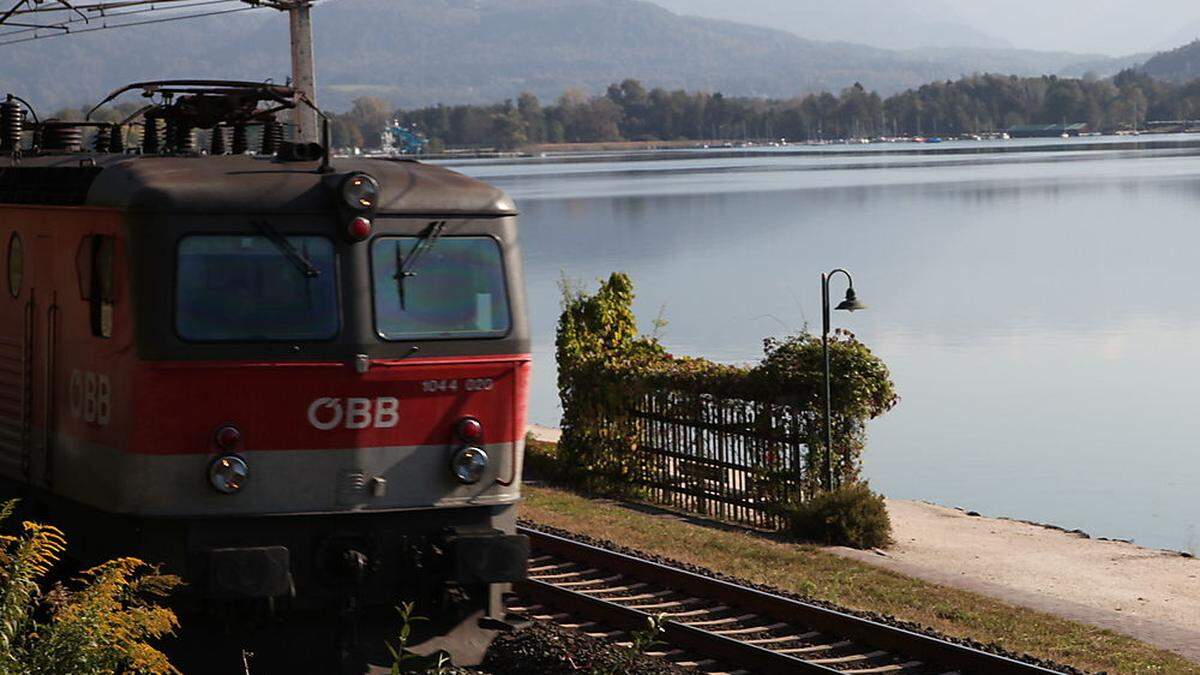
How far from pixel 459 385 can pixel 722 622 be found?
3.61 m

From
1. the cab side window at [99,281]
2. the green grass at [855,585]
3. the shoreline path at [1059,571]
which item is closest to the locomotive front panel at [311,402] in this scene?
the cab side window at [99,281]

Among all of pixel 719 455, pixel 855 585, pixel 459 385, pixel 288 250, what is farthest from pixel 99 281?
pixel 719 455

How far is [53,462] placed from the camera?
11.9 metres

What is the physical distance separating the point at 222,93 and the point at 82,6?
48.6 ft

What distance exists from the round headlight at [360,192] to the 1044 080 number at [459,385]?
1150 mm

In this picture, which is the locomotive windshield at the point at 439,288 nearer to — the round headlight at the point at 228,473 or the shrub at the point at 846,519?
the round headlight at the point at 228,473

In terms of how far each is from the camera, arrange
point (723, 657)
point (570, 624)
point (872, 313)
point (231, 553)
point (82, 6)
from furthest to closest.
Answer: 1. point (872, 313)
2. point (82, 6)
3. point (570, 624)
4. point (723, 657)
5. point (231, 553)

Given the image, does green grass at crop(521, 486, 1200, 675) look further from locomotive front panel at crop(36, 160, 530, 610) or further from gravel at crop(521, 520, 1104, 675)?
locomotive front panel at crop(36, 160, 530, 610)

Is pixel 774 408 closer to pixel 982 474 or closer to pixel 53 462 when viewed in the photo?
pixel 53 462

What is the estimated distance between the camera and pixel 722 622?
44.9ft

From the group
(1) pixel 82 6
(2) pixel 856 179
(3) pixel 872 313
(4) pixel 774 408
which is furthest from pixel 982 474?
(2) pixel 856 179

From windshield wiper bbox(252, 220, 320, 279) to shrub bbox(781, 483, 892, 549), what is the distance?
401 inches

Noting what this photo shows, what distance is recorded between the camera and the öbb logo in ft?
35.6

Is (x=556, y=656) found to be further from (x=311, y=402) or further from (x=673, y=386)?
(x=673, y=386)
